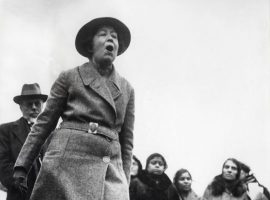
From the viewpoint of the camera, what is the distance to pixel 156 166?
8016mm

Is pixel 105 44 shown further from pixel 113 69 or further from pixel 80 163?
pixel 80 163

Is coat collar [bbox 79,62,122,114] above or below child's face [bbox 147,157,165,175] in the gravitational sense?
above

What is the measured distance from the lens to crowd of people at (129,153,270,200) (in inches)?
306

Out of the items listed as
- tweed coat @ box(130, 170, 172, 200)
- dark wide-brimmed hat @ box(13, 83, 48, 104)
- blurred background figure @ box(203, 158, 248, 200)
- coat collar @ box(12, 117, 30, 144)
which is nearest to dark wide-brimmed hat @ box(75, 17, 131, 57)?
coat collar @ box(12, 117, 30, 144)

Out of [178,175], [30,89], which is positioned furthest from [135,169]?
[30,89]

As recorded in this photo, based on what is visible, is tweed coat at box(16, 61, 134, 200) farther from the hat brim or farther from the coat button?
the hat brim

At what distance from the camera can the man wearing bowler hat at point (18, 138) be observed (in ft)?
18.8

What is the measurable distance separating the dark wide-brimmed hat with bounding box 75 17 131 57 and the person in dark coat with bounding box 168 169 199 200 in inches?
164

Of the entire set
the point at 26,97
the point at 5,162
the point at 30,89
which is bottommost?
the point at 5,162

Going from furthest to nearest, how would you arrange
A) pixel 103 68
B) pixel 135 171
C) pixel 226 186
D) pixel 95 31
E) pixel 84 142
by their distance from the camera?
pixel 226 186
pixel 135 171
pixel 95 31
pixel 103 68
pixel 84 142

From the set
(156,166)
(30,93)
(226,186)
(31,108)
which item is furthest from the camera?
(226,186)

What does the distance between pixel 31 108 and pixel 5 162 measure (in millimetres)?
791

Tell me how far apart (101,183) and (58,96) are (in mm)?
718

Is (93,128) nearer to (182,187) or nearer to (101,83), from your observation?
(101,83)
